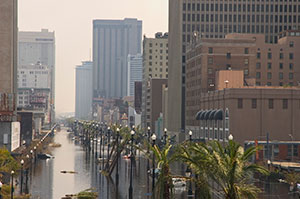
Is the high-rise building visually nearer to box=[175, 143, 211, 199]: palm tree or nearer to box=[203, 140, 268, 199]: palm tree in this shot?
box=[175, 143, 211, 199]: palm tree

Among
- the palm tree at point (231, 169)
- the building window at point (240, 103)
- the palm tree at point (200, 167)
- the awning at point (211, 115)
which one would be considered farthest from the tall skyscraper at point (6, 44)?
the palm tree at point (231, 169)

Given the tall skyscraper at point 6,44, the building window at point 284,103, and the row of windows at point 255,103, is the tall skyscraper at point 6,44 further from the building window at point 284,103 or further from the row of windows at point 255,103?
the building window at point 284,103

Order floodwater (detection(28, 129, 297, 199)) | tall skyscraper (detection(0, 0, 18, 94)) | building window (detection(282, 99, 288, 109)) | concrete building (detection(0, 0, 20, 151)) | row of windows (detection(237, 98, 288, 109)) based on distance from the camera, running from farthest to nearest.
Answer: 1. tall skyscraper (detection(0, 0, 18, 94))
2. concrete building (detection(0, 0, 20, 151))
3. building window (detection(282, 99, 288, 109))
4. row of windows (detection(237, 98, 288, 109))
5. floodwater (detection(28, 129, 297, 199))

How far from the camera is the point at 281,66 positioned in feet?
613

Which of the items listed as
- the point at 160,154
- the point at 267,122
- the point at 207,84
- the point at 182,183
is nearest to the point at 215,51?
the point at 207,84

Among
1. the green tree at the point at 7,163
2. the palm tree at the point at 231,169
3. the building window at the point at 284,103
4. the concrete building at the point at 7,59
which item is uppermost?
the concrete building at the point at 7,59

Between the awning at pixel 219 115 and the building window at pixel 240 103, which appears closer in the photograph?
the building window at pixel 240 103

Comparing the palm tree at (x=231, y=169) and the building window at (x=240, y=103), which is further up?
the building window at (x=240, y=103)

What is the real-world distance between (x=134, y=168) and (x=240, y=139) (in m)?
21.7

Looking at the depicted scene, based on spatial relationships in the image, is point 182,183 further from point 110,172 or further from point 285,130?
point 285,130

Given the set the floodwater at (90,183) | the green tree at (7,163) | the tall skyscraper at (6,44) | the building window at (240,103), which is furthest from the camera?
the tall skyscraper at (6,44)

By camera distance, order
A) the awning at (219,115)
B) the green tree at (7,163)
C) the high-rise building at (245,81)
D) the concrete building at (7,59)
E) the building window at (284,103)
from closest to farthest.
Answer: the green tree at (7,163), the high-rise building at (245,81), the building window at (284,103), the awning at (219,115), the concrete building at (7,59)

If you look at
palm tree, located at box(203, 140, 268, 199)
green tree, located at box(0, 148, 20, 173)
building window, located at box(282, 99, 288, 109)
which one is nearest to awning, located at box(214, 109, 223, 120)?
building window, located at box(282, 99, 288, 109)

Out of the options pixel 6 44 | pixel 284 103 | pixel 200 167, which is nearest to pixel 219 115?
pixel 284 103
